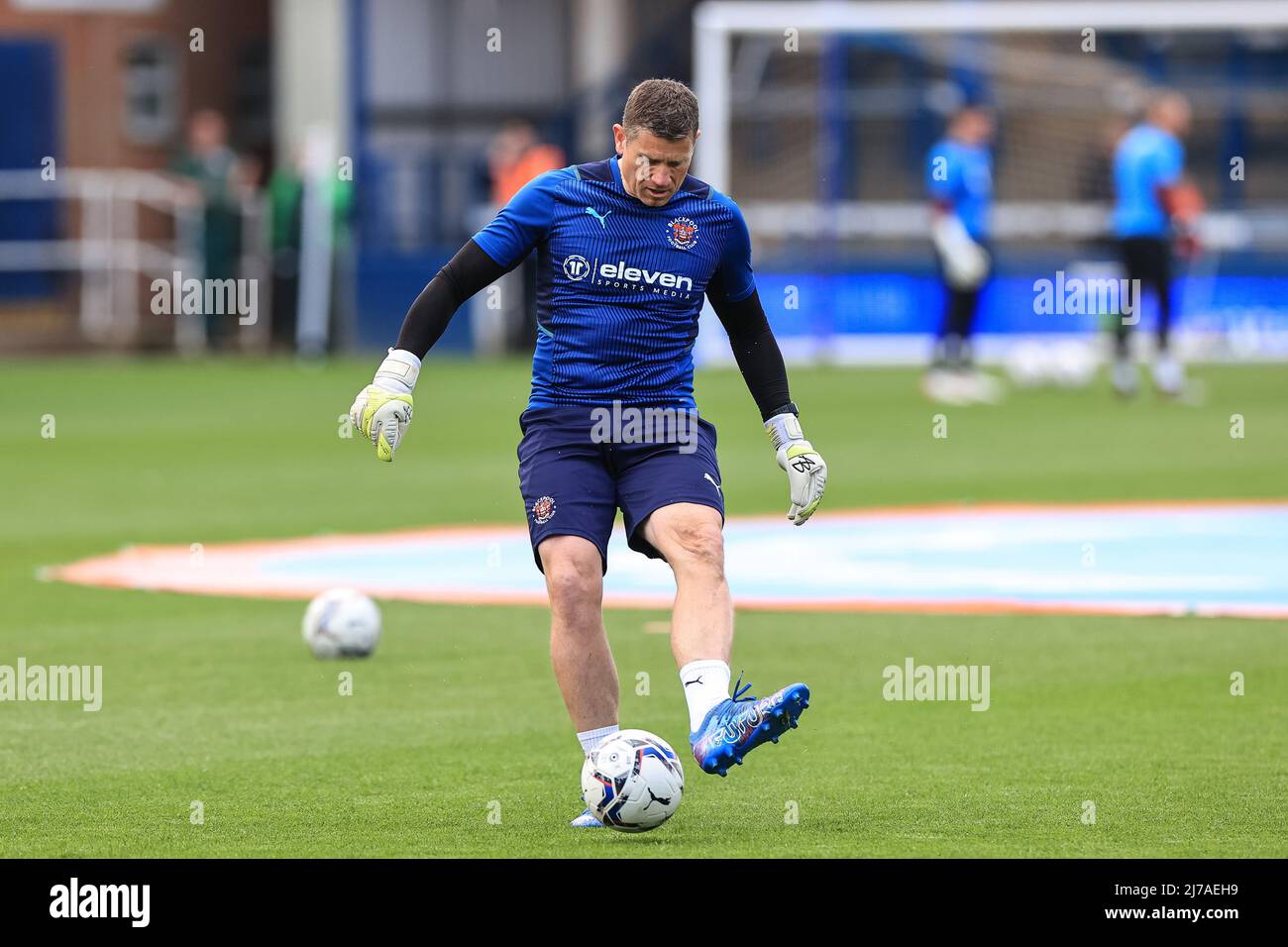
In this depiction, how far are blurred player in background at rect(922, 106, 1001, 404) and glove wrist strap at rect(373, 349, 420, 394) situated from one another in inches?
657

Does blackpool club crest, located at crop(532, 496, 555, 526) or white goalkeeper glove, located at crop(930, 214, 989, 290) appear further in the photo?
white goalkeeper glove, located at crop(930, 214, 989, 290)

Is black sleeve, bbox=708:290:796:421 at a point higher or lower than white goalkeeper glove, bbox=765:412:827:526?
higher

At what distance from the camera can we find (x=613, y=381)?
7336 millimetres

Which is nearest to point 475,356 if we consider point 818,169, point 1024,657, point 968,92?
point 818,169

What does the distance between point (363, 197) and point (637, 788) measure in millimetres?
27244

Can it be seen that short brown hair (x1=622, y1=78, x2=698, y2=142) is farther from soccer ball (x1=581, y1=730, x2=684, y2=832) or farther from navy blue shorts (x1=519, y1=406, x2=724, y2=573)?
soccer ball (x1=581, y1=730, x2=684, y2=832)

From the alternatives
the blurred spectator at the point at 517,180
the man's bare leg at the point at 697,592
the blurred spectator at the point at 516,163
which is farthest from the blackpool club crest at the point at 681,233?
the blurred spectator at the point at 517,180

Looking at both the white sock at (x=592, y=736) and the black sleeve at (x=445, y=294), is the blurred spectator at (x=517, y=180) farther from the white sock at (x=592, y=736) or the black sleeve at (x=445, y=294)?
the white sock at (x=592, y=736)

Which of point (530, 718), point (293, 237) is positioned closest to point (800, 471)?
point (530, 718)

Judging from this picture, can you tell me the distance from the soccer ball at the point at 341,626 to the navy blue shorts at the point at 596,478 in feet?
10.2

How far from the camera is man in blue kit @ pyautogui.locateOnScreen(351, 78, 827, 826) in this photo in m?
7.10

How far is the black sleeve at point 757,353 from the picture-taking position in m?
7.70

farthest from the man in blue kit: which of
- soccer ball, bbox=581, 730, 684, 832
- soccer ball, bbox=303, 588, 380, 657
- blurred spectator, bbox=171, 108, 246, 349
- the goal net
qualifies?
blurred spectator, bbox=171, 108, 246, 349
